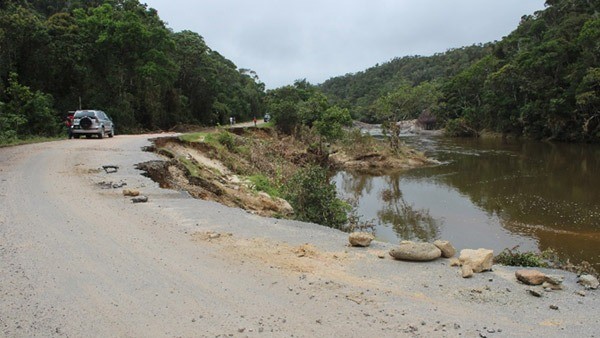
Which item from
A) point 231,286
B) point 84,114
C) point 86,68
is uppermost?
point 86,68

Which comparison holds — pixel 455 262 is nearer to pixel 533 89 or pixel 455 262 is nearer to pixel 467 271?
pixel 467 271

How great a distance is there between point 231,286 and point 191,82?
1837 inches

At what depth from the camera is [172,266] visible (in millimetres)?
5973

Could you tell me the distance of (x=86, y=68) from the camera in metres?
32.3

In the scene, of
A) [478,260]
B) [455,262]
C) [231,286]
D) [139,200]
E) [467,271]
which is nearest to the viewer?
[231,286]

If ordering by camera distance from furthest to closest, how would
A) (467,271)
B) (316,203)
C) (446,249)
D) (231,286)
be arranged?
1. (316,203)
2. (446,249)
3. (467,271)
4. (231,286)

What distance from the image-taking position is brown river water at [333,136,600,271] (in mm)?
14859

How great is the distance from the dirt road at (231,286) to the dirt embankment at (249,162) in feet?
15.0

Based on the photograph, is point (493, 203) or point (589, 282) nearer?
point (589, 282)

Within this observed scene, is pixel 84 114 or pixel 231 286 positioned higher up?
pixel 84 114

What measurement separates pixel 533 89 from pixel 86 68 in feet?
168

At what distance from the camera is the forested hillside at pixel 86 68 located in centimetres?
2650

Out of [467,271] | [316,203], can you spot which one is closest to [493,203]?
[316,203]

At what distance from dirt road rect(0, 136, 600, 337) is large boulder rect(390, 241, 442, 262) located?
14 cm
